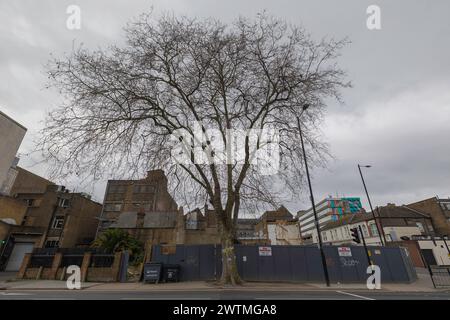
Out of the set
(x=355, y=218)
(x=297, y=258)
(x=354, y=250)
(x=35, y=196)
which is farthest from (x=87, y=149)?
(x=355, y=218)

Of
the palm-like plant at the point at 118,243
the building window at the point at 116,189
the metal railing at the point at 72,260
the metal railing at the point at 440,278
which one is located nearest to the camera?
the metal railing at the point at 440,278

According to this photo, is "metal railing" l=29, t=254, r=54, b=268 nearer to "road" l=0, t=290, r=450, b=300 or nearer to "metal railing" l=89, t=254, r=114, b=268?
"metal railing" l=89, t=254, r=114, b=268

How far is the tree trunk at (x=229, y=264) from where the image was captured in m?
12.7

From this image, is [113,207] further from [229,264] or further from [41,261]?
[229,264]

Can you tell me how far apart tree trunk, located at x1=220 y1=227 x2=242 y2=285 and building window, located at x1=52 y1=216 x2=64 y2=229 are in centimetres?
3282

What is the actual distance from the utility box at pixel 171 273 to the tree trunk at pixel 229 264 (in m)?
4.25

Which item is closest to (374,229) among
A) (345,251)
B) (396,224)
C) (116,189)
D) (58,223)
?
(396,224)

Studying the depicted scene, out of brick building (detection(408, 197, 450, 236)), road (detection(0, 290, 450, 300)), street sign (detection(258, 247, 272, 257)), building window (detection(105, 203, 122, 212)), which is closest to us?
road (detection(0, 290, 450, 300))

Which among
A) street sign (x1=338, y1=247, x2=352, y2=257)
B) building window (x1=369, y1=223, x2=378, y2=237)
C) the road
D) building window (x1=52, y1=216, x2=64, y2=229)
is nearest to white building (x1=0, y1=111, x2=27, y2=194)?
the road

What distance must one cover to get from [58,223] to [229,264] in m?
34.3

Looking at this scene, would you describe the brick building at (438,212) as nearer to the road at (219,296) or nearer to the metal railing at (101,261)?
the road at (219,296)

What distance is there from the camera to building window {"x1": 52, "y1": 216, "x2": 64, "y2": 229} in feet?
110

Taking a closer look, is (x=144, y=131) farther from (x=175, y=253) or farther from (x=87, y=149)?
(x=175, y=253)

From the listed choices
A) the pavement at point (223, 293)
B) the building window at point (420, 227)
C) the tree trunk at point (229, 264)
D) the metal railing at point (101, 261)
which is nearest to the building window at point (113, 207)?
the metal railing at point (101, 261)
